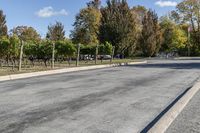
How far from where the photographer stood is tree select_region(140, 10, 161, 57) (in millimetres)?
66000

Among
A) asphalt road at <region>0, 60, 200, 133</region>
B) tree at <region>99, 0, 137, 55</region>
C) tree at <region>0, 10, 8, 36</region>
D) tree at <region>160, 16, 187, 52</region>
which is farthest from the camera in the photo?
tree at <region>160, 16, 187, 52</region>

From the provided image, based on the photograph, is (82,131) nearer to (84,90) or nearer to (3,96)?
(3,96)

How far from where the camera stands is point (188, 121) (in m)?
7.92

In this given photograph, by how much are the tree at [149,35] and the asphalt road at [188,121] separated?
56.5 m

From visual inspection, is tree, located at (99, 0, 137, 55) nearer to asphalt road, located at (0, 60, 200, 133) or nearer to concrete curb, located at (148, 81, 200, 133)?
asphalt road, located at (0, 60, 200, 133)

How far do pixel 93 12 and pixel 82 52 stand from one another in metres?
37.2

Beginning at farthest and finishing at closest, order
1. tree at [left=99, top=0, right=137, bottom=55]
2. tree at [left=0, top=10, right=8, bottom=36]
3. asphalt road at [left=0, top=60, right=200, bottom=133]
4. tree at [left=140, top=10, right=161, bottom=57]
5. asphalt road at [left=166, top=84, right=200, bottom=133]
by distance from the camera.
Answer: tree at [left=0, top=10, right=8, bottom=36]
tree at [left=140, top=10, right=161, bottom=57]
tree at [left=99, top=0, right=137, bottom=55]
asphalt road at [left=0, top=60, right=200, bottom=133]
asphalt road at [left=166, top=84, right=200, bottom=133]

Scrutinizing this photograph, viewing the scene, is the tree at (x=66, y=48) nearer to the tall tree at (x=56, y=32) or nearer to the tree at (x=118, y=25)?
the tree at (x=118, y=25)

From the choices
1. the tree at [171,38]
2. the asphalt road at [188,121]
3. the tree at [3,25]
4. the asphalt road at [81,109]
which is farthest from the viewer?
the tree at [171,38]

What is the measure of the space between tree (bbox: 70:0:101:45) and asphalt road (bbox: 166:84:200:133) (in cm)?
6833

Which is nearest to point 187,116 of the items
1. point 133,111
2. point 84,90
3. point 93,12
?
point 133,111

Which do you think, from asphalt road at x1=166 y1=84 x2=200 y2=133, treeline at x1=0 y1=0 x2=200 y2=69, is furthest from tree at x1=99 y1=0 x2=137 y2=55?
asphalt road at x1=166 y1=84 x2=200 y2=133

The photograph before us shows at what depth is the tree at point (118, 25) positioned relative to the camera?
47.8 m

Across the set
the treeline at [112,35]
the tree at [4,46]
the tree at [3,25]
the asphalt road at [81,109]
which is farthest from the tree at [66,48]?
the tree at [3,25]
